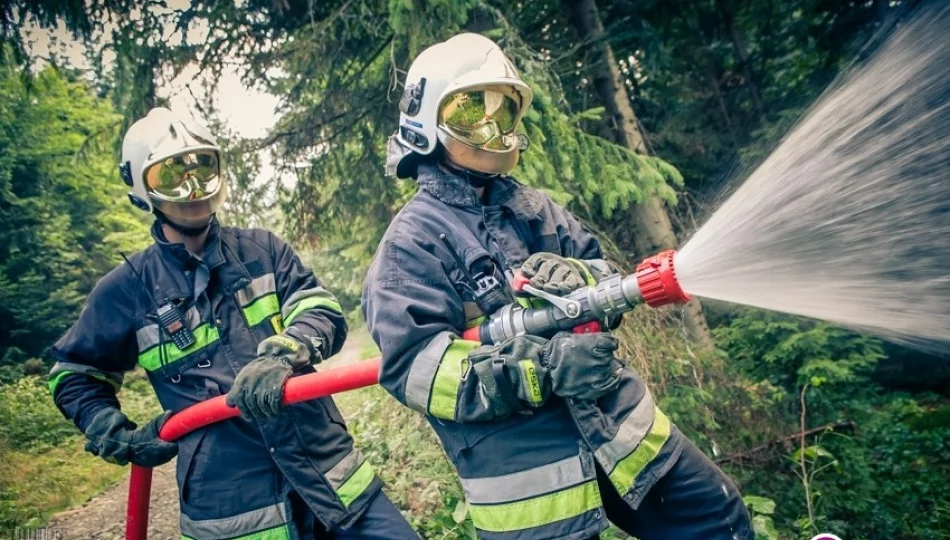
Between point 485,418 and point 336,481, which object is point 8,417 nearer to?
point 336,481

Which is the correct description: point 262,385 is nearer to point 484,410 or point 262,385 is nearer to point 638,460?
point 484,410

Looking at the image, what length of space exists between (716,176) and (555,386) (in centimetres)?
708

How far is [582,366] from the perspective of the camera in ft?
6.54

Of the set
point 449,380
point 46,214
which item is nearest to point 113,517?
point 46,214

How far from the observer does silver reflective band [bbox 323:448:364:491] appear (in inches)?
113

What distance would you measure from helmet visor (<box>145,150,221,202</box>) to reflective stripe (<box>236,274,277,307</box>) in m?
0.58

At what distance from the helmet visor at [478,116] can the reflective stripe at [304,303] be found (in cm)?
122

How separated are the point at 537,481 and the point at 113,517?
263 inches

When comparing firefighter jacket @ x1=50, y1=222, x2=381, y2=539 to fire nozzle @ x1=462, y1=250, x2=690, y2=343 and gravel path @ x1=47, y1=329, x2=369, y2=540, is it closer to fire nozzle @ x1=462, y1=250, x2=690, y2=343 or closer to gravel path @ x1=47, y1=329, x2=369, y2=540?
fire nozzle @ x1=462, y1=250, x2=690, y2=343

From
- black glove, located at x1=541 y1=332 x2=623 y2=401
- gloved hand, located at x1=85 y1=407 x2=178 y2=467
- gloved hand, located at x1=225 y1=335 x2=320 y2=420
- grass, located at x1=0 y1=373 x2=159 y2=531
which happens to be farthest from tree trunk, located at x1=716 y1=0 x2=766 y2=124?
grass, located at x1=0 y1=373 x2=159 y2=531

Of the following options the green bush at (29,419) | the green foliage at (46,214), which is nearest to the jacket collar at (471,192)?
the green bush at (29,419)

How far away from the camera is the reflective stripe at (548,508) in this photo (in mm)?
2131

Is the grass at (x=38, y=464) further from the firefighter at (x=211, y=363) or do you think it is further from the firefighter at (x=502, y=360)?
the firefighter at (x=502, y=360)

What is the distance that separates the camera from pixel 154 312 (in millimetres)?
2900
